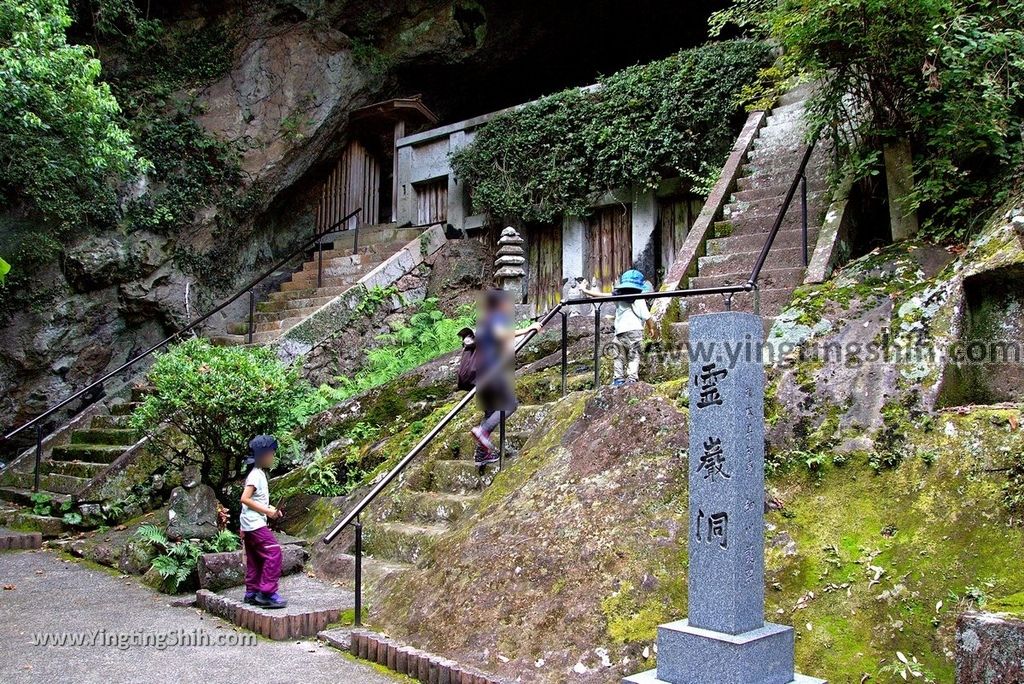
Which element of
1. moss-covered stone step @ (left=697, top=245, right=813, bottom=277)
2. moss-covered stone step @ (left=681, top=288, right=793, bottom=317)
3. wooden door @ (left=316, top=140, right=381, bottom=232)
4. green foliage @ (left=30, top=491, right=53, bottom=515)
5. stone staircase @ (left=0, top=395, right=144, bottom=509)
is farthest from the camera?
wooden door @ (left=316, top=140, right=381, bottom=232)

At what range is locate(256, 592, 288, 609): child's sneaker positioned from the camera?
624 centimetres

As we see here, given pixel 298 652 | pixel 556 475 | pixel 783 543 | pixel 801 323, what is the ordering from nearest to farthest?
1. pixel 783 543
2. pixel 298 652
3. pixel 556 475
4. pixel 801 323

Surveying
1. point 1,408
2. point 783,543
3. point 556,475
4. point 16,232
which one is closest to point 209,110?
point 16,232

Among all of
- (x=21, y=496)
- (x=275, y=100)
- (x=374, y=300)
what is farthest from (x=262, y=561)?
(x=275, y=100)

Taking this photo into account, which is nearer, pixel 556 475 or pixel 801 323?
pixel 556 475

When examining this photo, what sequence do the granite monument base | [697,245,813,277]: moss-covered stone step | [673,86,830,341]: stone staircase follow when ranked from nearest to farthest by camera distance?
the granite monument base < [673,86,830,341]: stone staircase < [697,245,813,277]: moss-covered stone step

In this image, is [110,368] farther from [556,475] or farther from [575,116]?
[556,475]

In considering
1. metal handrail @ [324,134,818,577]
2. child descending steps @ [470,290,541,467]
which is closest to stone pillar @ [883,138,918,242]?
metal handrail @ [324,134,818,577]

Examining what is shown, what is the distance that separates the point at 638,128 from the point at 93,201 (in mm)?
8919

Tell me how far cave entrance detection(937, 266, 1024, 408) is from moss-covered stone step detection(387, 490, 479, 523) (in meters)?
4.00

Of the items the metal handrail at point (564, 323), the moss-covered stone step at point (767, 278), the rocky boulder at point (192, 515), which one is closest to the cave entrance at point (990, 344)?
the metal handrail at point (564, 323)

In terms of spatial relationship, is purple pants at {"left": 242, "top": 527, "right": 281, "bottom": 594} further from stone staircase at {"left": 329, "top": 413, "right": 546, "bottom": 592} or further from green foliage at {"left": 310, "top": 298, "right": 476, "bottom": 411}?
green foliage at {"left": 310, "top": 298, "right": 476, "bottom": 411}

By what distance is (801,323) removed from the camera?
7.14 m

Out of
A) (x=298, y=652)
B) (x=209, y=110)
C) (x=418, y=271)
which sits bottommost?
(x=298, y=652)
